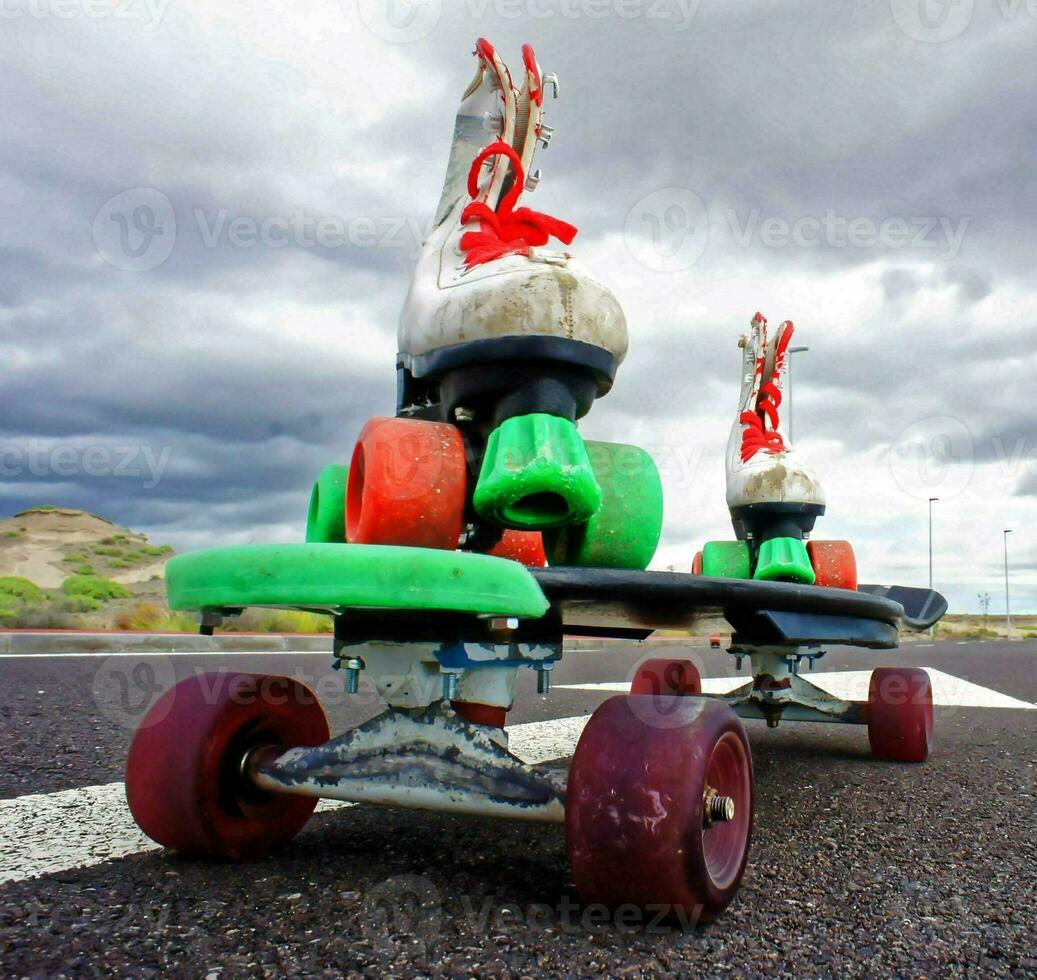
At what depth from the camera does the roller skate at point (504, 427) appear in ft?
5.96

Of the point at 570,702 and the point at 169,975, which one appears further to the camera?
the point at 570,702

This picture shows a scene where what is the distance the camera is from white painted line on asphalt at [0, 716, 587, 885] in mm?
1751

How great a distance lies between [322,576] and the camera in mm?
1371

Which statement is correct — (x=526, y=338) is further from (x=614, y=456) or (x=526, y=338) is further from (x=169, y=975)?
(x=169, y=975)

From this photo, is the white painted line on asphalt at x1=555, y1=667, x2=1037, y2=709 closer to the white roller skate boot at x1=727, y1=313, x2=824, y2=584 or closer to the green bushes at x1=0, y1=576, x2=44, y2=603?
the white roller skate boot at x1=727, y1=313, x2=824, y2=584

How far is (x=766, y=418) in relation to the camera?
4324 millimetres

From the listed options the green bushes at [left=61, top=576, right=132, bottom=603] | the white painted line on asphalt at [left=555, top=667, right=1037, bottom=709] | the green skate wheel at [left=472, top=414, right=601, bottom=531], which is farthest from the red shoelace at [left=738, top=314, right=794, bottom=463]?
the green bushes at [left=61, top=576, right=132, bottom=603]

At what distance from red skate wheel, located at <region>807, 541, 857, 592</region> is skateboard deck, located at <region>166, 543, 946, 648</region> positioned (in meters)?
1.16

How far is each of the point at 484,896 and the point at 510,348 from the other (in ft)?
3.50

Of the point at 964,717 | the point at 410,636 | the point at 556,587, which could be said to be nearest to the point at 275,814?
the point at 410,636

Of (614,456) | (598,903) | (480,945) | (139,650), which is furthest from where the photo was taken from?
(139,650)

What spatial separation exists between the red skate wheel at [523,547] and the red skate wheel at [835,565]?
1.74 metres

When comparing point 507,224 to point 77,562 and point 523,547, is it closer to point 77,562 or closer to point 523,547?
point 523,547

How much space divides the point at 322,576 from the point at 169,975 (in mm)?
568
